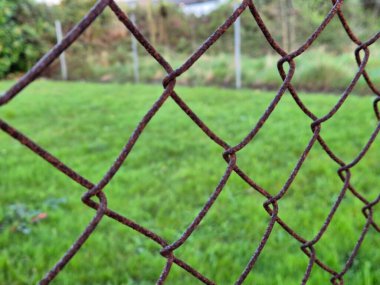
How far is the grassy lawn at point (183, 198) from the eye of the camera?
1.88m

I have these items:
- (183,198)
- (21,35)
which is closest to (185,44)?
(21,35)

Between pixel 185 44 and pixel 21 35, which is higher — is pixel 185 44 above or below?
above

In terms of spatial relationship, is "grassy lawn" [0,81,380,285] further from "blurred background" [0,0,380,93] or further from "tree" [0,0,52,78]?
"tree" [0,0,52,78]

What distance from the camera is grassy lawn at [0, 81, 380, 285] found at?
1.88 m

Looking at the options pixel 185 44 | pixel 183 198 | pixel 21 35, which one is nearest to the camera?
pixel 183 198

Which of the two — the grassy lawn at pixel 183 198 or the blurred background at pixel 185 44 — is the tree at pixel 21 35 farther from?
the grassy lawn at pixel 183 198

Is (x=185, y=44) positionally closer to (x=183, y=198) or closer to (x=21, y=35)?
(x=21, y=35)

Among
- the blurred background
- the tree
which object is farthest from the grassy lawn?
the tree

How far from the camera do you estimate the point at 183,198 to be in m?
2.75

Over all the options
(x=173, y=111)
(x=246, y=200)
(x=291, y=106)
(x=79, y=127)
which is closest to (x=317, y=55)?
(x=291, y=106)

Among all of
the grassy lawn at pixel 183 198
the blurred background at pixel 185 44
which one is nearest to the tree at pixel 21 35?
the blurred background at pixel 185 44

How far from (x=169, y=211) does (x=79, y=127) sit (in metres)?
2.75

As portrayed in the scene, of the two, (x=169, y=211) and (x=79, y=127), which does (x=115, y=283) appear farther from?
(x=79, y=127)

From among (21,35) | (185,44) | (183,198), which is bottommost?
(21,35)
